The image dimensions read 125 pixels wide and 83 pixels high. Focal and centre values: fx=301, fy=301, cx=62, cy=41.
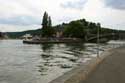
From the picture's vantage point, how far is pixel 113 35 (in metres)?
197

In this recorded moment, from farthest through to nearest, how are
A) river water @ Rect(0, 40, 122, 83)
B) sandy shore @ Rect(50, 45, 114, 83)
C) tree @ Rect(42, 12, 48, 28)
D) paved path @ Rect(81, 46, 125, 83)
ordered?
tree @ Rect(42, 12, 48, 28), river water @ Rect(0, 40, 122, 83), sandy shore @ Rect(50, 45, 114, 83), paved path @ Rect(81, 46, 125, 83)

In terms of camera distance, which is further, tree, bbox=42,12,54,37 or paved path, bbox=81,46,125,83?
tree, bbox=42,12,54,37

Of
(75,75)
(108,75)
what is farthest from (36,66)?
(108,75)

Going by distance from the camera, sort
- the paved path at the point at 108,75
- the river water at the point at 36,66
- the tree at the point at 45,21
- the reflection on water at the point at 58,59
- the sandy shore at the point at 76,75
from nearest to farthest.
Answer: the paved path at the point at 108,75
the sandy shore at the point at 76,75
the river water at the point at 36,66
the reflection on water at the point at 58,59
the tree at the point at 45,21

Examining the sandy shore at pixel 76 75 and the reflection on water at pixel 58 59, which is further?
the reflection on water at pixel 58 59

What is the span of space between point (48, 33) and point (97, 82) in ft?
595

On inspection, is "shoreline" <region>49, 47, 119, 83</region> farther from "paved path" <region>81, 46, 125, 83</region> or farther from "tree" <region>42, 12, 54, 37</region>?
"tree" <region>42, 12, 54, 37</region>

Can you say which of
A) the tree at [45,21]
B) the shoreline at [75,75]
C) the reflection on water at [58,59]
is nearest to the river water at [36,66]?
the reflection on water at [58,59]

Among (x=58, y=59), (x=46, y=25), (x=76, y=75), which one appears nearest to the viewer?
(x=76, y=75)

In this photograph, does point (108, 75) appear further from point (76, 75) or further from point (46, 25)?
point (46, 25)

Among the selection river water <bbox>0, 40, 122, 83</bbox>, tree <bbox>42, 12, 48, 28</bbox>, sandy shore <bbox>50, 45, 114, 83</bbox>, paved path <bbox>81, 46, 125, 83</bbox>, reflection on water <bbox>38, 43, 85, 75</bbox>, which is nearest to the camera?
paved path <bbox>81, 46, 125, 83</bbox>

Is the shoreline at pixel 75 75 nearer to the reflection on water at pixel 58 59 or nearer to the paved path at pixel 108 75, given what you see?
the paved path at pixel 108 75

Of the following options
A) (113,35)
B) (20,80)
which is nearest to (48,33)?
(113,35)

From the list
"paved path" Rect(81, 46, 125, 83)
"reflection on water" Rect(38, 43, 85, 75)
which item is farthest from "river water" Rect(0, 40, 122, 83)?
"paved path" Rect(81, 46, 125, 83)
